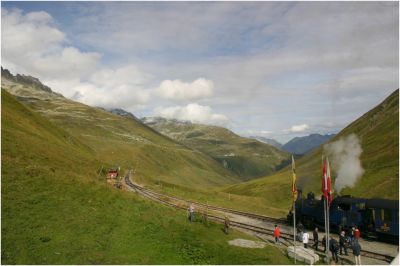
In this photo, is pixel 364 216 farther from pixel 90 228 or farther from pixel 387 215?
pixel 90 228

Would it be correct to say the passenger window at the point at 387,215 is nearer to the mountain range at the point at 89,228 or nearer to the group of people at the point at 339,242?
the group of people at the point at 339,242

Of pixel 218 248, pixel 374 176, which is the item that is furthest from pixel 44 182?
pixel 374 176

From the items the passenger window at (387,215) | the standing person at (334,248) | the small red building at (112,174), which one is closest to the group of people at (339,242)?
the standing person at (334,248)

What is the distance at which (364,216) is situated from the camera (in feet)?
135

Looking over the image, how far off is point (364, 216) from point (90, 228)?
28894 mm

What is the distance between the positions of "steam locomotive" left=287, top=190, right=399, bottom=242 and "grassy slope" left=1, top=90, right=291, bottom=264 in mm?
13511

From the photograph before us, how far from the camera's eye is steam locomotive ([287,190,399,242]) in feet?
127

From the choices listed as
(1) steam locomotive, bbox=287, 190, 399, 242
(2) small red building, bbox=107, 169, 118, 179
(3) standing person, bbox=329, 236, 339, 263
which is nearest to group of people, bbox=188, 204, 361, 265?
(3) standing person, bbox=329, 236, 339, 263

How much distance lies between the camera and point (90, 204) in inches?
1372

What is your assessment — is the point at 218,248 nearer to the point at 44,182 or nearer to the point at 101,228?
the point at 101,228

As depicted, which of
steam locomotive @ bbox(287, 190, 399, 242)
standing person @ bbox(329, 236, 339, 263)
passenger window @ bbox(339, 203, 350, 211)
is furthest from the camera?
passenger window @ bbox(339, 203, 350, 211)

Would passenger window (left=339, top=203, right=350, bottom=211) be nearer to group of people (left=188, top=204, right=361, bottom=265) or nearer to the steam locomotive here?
the steam locomotive

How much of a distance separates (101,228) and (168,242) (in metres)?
5.63

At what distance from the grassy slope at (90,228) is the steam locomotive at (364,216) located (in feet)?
44.3
